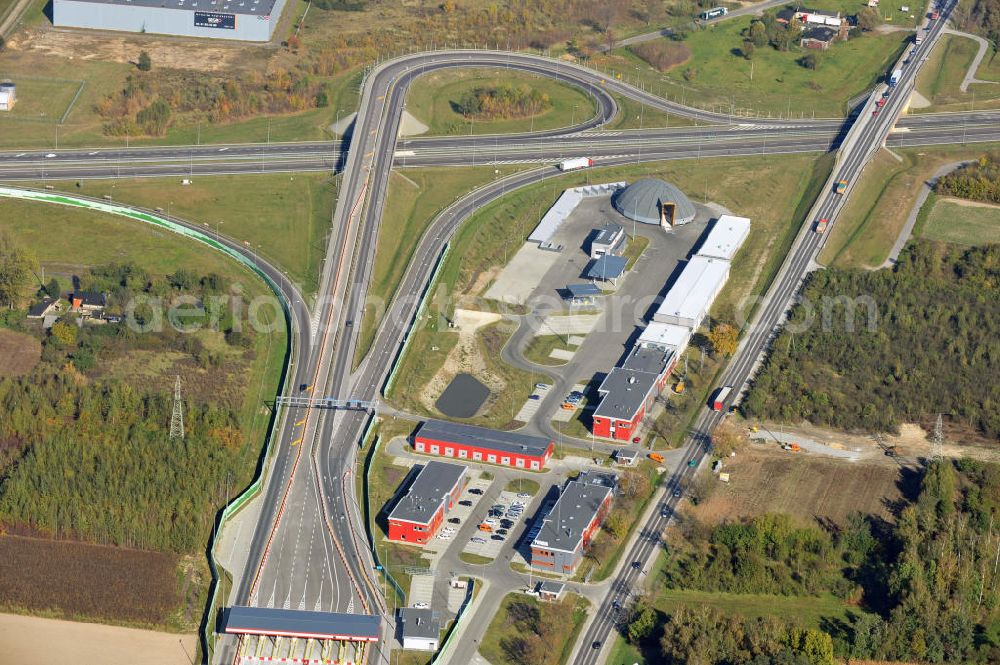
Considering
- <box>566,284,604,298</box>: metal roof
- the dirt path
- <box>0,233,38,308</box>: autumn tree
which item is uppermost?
<box>566,284,604,298</box>: metal roof

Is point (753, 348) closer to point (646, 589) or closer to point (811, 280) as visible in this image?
point (811, 280)

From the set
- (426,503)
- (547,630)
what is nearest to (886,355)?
(426,503)

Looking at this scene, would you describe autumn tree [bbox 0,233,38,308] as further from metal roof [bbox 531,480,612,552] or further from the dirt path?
metal roof [bbox 531,480,612,552]

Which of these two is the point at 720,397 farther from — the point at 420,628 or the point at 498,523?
the point at 420,628

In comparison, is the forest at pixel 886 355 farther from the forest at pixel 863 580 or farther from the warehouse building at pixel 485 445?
the warehouse building at pixel 485 445

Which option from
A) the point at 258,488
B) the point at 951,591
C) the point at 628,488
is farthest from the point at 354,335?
the point at 951,591

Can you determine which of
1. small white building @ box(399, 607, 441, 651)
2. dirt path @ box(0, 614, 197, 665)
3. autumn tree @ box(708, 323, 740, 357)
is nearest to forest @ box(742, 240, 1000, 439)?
autumn tree @ box(708, 323, 740, 357)
